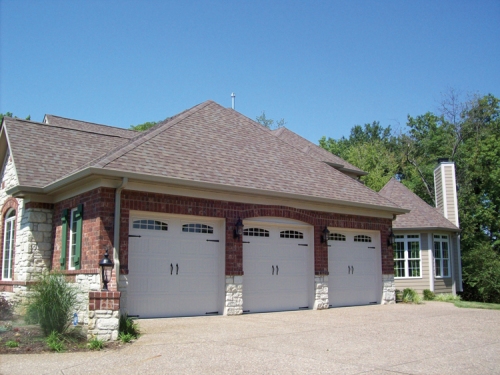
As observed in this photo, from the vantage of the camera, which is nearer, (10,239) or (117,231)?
(117,231)

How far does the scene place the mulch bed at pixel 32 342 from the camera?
866 centimetres

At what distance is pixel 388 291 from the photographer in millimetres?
17531

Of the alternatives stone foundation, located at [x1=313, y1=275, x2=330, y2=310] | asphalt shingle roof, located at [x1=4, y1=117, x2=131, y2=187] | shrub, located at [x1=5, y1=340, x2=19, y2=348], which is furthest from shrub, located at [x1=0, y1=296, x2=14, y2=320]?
stone foundation, located at [x1=313, y1=275, x2=330, y2=310]

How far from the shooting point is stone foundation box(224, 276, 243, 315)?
13469mm

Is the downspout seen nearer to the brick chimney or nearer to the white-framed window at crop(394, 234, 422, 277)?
the white-framed window at crop(394, 234, 422, 277)

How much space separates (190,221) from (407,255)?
12610 millimetres

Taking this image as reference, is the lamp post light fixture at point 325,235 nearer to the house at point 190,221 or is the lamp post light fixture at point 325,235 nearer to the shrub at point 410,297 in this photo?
the house at point 190,221

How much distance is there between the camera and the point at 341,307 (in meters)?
16.2

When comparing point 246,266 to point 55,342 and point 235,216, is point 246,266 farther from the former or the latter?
point 55,342

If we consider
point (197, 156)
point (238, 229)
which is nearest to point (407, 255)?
point (238, 229)

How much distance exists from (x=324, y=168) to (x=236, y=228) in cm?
551

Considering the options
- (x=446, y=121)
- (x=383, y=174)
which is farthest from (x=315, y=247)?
(x=446, y=121)

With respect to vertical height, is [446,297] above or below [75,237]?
below

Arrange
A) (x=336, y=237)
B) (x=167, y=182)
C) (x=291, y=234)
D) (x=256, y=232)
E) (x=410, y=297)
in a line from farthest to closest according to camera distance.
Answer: (x=410, y=297), (x=336, y=237), (x=291, y=234), (x=256, y=232), (x=167, y=182)
